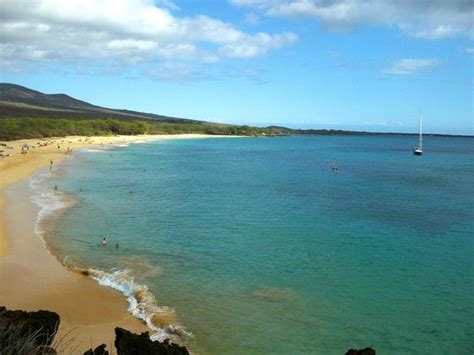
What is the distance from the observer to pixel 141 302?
15422 millimetres

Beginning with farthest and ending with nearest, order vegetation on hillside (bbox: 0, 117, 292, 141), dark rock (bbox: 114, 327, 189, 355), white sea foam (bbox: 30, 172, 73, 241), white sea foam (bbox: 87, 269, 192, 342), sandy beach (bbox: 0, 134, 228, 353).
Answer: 1. vegetation on hillside (bbox: 0, 117, 292, 141)
2. white sea foam (bbox: 30, 172, 73, 241)
3. sandy beach (bbox: 0, 134, 228, 353)
4. white sea foam (bbox: 87, 269, 192, 342)
5. dark rock (bbox: 114, 327, 189, 355)

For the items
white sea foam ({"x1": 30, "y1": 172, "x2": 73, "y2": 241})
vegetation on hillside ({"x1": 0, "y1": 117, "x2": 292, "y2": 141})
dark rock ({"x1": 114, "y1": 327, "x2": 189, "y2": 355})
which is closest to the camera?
dark rock ({"x1": 114, "y1": 327, "x2": 189, "y2": 355})

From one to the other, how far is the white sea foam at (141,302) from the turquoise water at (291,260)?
231 millimetres

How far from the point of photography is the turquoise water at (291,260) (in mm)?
13898

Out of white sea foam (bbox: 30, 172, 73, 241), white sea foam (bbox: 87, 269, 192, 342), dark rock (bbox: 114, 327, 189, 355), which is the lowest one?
white sea foam (bbox: 87, 269, 192, 342)

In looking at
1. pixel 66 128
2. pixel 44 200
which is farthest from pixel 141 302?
pixel 66 128

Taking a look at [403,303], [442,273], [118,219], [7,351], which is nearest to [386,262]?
[442,273]

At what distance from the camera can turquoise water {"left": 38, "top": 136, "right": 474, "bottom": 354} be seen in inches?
547

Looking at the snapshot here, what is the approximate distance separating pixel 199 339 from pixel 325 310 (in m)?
4.41

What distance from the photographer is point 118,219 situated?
27.9 meters

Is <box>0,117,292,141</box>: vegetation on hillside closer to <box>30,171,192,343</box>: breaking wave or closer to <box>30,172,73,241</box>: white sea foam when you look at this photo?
<box>30,172,73,241</box>: white sea foam

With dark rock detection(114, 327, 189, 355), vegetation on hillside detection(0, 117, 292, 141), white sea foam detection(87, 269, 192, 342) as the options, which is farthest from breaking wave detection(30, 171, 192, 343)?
vegetation on hillside detection(0, 117, 292, 141)

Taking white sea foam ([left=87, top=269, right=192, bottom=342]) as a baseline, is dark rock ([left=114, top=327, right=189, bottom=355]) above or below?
above

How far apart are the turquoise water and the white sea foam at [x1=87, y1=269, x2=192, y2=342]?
0.23m
